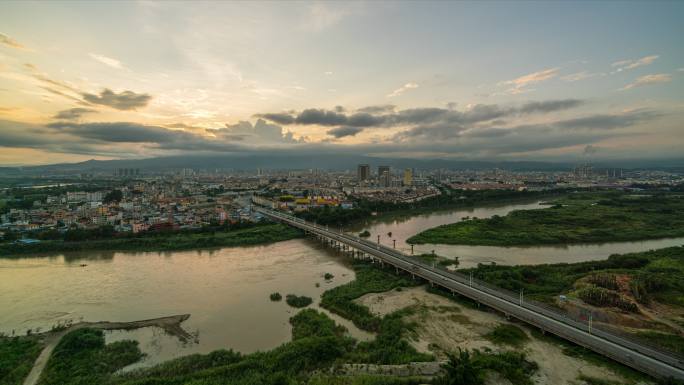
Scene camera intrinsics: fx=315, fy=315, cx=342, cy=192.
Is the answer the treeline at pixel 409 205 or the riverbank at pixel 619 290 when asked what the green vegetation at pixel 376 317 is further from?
the treeline at pixel 409 205

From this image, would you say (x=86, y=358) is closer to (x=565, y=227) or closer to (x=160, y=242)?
(x=160, y=242)

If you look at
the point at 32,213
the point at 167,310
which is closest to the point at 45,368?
A: the point at 167,310

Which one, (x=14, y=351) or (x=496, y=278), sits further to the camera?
(x=496, y=278)

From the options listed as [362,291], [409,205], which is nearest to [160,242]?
[362,291]

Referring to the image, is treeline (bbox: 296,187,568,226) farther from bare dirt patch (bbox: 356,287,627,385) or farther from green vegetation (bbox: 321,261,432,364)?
bare dirt patch (bbox: 356,287,627,385)

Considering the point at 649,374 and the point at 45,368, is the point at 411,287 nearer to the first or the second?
the point at 649,374

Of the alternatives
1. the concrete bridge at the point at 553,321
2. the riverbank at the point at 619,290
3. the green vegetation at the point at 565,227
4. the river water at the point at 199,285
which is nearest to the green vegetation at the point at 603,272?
the riverbank at the point at 619,290

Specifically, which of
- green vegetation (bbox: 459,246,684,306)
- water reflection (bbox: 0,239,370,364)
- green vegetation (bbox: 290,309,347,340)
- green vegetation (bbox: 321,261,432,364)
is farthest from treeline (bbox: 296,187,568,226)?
green vegetation (bbox: 290,309,347,340)
